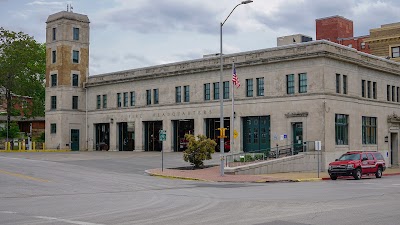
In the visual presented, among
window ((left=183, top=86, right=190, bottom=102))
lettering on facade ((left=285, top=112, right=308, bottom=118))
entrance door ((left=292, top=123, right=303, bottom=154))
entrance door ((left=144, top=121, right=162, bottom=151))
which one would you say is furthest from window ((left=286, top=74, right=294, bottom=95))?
entrance door ((left=144, top=121, right=162, bottom=151))

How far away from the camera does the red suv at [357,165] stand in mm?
32250

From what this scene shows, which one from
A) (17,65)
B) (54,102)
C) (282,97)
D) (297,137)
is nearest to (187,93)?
(282,97)

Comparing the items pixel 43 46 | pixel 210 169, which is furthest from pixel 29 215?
pixel 43 46

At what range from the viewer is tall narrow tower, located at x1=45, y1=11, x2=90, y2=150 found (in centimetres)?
6356

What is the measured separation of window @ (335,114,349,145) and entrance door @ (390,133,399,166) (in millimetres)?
9965

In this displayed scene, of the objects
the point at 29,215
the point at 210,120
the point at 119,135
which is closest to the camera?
the point at 29,215

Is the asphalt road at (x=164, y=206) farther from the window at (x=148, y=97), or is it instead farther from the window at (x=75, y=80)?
the window at (x=75, y=80)

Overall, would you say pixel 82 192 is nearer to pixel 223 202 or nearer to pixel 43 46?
pixel 223 202

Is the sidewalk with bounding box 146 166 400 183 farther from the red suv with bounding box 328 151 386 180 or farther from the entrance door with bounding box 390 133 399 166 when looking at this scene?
the entrance door with bounding box 390 133 399 166

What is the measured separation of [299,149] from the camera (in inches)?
1689

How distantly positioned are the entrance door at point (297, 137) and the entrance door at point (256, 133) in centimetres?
285

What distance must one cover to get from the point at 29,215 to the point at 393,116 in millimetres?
44779

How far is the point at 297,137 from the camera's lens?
142 ft

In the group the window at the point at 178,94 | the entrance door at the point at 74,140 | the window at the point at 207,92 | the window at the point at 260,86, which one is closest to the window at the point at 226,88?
the window at the point at 207,92
